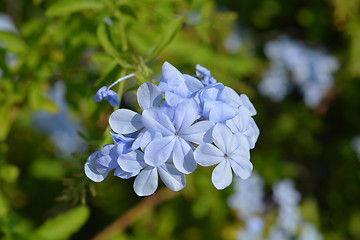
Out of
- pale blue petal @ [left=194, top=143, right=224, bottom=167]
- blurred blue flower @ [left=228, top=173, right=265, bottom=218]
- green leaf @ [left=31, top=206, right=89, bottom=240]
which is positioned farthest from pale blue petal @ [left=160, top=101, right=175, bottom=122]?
blurred blue flower @ [left=228, top=173, right=265, bottom=218]

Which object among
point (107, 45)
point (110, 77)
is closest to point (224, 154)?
point (110, 77)

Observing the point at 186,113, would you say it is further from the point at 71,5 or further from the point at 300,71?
the point at 300,71

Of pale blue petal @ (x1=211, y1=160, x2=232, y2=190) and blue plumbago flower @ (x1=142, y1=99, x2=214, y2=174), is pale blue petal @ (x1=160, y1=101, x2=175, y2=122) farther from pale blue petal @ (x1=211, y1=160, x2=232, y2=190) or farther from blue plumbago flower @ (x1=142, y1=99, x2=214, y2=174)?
pale blue petal @ (x1=211, y1=160, x2=232, y2=190)

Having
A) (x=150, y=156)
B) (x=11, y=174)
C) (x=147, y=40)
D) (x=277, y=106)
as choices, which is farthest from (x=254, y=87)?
(x=150, y=156)

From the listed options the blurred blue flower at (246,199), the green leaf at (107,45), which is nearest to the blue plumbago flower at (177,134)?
the green leaf at (107,45)

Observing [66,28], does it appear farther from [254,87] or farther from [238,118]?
Answer: [254,87]
